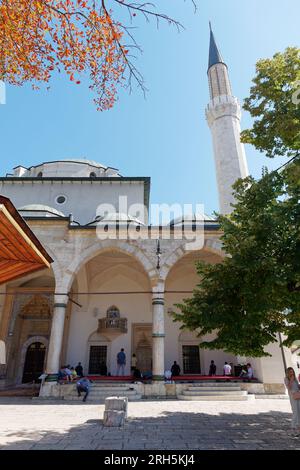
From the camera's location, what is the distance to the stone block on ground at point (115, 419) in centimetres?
518

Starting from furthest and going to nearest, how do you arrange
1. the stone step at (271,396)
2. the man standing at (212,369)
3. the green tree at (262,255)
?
1. the man standing at (212,369)
2. the stone step at (271,396)
3. the green tree at (262,255)

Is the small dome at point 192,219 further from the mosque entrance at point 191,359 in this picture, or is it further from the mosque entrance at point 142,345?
the mosque entrance at point 191,359

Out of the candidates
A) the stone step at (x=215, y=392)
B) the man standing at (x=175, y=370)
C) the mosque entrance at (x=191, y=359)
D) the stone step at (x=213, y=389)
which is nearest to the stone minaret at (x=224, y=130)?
the mosque entrance at (x=191, y=359)

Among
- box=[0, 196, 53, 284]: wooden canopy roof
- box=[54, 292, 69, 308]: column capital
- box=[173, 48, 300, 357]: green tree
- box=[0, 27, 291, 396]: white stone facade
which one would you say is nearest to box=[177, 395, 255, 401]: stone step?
box=[0, 27, 291, 396]: white stone facade

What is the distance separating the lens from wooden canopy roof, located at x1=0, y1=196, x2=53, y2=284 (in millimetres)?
3893

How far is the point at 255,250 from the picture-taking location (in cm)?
→ 511

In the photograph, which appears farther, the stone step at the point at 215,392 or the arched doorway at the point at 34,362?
the arched doorway at the point at 34,362

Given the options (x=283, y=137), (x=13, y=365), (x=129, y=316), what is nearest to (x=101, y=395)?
(x=129, y=316)

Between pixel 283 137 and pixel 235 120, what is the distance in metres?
13.1

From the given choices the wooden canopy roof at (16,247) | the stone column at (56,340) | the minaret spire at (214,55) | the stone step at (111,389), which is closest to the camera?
the wooden canopy roof at (16,247)

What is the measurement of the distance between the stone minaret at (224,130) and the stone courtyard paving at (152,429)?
10184mm

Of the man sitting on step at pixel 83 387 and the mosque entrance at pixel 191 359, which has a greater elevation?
the mosque entrance at pixel 191 359

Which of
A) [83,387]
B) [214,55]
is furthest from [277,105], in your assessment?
[214,55]
